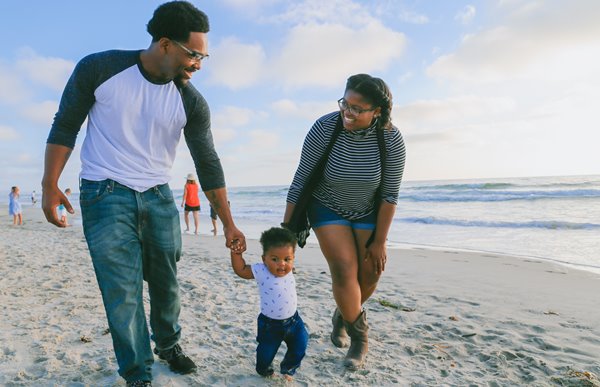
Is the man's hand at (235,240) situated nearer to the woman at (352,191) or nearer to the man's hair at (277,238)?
the man's hair at (277,238)

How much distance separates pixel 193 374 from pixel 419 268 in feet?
17.4

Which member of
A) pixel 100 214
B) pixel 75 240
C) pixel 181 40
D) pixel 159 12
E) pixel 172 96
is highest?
pixel 159 12

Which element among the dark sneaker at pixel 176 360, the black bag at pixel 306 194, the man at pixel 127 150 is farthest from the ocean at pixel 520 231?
the man at pixel 127 150

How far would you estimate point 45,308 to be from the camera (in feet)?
14.9

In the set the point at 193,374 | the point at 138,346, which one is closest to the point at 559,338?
the point at 193,374

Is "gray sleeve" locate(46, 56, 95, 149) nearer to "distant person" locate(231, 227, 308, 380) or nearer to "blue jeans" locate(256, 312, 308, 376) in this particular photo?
"distant person" locate(231, 227, 308, 380)

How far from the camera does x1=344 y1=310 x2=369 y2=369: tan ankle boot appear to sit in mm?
3189

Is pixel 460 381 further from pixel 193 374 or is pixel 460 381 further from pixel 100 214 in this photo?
pixel 100 214

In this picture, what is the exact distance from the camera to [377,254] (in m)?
3.29

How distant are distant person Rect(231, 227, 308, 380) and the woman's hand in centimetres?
72

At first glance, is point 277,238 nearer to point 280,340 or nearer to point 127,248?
point 280,340

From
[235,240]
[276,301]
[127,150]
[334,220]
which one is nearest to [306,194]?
[334,220]

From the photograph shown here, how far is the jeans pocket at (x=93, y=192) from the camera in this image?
7.73ft

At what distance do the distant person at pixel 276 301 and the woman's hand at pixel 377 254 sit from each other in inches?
28.3
